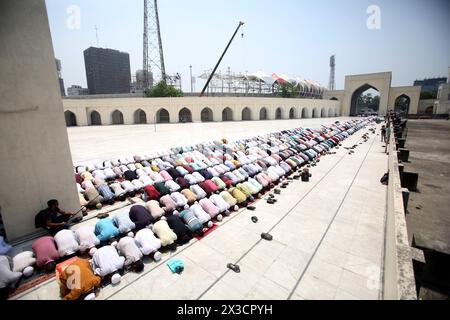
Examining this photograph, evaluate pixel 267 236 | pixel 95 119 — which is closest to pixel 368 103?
pixel 95 119

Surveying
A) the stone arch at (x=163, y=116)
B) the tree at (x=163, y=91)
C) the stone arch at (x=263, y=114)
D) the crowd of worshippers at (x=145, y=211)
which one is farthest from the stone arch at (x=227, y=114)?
the crowd of worshippers at (x=145, y=211)

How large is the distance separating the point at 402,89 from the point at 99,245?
7059 cm

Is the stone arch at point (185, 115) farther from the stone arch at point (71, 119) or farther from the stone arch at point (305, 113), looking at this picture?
the stone arch at point (305, 113)

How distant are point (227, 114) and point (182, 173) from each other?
35729mm

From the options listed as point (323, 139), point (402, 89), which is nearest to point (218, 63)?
point (323, 139)

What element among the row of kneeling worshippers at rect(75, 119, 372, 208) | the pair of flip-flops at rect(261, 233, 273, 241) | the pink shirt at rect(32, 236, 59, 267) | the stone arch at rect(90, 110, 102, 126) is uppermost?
the stone arch at rect(90, 110, 102, 126)

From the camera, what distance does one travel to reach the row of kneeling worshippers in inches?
318

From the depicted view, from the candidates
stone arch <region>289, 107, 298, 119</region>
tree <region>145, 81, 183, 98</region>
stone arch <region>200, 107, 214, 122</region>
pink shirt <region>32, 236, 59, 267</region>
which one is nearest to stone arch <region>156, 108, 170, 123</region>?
stone arch <region>200, 107, 214, 122</region>

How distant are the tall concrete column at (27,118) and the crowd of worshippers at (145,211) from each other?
2.46 feet

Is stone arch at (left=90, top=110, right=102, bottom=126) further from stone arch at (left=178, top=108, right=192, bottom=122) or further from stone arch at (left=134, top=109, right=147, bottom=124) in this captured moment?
stone arch at (left=178, top=108, right=192, bottom=122)

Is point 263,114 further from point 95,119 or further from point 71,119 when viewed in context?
point 71,119

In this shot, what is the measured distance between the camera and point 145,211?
20.4 ft

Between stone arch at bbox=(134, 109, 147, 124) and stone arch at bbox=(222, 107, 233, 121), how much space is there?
14.5 m

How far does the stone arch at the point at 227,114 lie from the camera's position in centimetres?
4347
